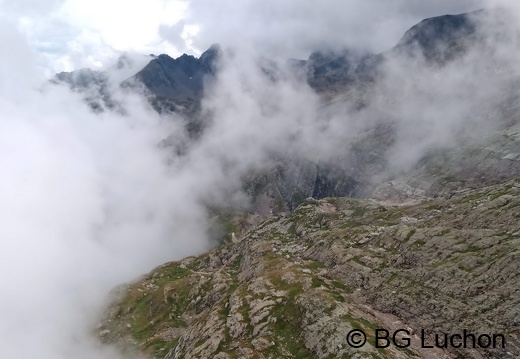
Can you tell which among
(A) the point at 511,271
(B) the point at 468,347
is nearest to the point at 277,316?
(B) the point at 468,347

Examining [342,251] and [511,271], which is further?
[342,251]

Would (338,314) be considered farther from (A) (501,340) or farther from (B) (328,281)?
(A) (501,340)

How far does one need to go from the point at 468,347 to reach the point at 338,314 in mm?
35679

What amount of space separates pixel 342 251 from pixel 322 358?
71403 mm

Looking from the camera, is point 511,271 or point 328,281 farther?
point 328,281

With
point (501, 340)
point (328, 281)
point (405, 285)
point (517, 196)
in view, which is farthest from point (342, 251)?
point (501, 340)

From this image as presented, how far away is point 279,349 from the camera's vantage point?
117m

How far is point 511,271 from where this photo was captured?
106 metres

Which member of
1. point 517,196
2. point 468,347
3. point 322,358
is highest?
point 517,196

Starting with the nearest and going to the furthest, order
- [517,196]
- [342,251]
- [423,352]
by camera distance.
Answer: [423,352] < [517,196] < [342,251]

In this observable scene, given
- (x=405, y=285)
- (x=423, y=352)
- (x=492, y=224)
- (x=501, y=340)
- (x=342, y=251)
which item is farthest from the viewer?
(x=342, y=251)

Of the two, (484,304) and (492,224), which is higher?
(492,224)

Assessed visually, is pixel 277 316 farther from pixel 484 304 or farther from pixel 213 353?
pixel 484 304

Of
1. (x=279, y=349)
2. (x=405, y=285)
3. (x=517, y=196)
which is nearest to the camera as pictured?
(x=279, y=349)
